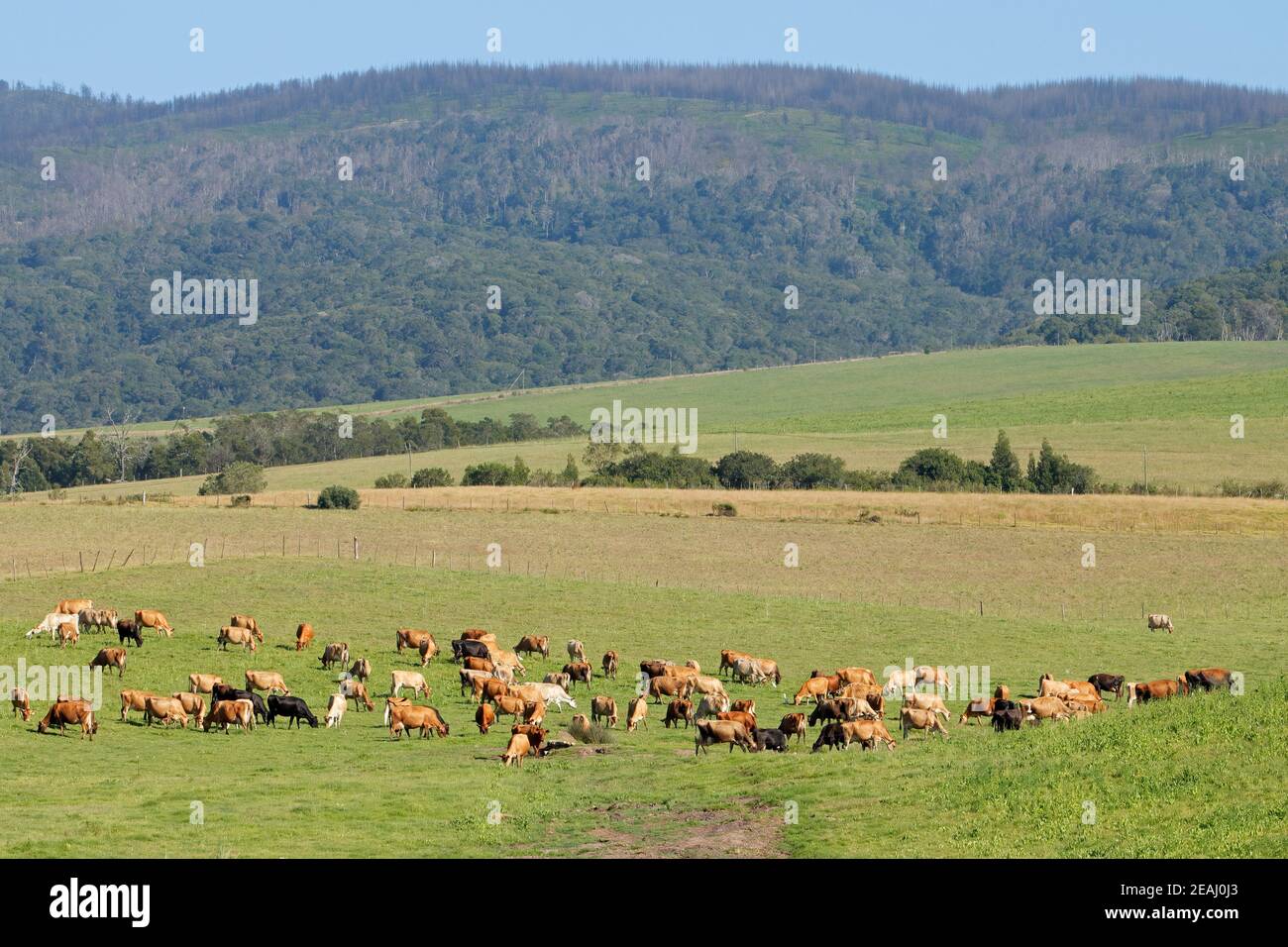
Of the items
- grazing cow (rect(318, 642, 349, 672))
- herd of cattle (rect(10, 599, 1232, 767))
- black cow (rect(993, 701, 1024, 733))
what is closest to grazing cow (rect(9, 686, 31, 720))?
herd of cattle (rect(10, 599, 1232, 767))

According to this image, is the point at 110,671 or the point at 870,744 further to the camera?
the point at 110,671

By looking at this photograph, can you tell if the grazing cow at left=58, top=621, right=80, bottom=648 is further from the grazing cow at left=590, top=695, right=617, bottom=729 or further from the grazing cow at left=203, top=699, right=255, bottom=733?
the grazing cow at left=590, top=695, right=617, bottom=729

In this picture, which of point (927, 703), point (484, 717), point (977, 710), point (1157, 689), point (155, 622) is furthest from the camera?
point (155, 622)

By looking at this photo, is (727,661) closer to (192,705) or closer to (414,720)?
(414,720)

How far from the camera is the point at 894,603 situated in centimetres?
5500

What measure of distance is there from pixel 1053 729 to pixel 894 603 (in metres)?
26.2

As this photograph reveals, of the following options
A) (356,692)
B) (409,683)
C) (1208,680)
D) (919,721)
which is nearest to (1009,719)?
(919,721)

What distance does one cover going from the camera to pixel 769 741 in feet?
102

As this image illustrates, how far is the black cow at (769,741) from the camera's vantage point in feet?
101

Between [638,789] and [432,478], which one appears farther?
[432,478]

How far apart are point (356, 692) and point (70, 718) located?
6501 millimetres

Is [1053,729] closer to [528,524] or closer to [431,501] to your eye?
[528,524]

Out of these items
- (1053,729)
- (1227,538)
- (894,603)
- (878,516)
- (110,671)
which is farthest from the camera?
(878,516)
